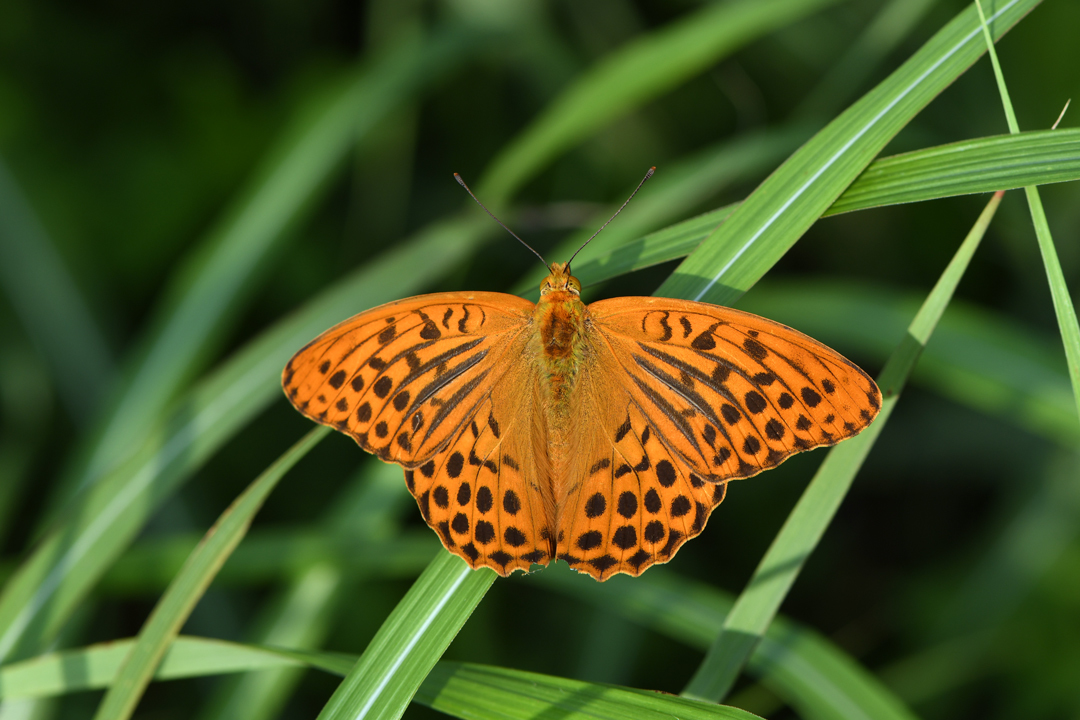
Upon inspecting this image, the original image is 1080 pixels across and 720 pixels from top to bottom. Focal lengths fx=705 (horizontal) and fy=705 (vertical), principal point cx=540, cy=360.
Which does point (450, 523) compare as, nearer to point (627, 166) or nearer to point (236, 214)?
point (236, 214)

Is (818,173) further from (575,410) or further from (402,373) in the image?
(402,373)

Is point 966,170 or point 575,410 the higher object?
point 966,170

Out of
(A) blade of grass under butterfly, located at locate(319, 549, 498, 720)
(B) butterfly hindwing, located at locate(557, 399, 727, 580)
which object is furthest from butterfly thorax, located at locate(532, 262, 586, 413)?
(A) blade of grass under butterfly, located at locate(319, 549, 498, 720)

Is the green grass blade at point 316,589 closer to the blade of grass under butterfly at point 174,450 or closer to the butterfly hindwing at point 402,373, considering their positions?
the blade of grass under butterfly at point 174,450

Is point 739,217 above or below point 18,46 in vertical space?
above

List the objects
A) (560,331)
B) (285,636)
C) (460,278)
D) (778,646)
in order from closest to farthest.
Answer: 1. (560,331)
2. (778,646)
3. (285,636)
4. (460,278)

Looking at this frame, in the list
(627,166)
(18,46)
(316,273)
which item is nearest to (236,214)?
(316,273)

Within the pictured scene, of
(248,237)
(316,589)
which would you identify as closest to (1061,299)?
(316,589)
